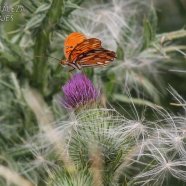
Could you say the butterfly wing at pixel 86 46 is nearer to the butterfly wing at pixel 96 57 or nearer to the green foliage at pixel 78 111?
the butterfly wing at pixel 96 57

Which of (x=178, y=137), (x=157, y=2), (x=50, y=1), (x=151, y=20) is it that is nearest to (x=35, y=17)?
(x=50, y=1)

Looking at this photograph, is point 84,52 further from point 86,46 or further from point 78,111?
point 78,111

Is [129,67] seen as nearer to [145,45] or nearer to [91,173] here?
[145,45]

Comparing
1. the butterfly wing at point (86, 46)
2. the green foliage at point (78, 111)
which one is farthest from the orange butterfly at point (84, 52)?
the green foliage at point (78, 111)

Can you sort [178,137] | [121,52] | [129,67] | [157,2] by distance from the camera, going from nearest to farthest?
[178,137] → [121,52] → [129,67] → [157,2]

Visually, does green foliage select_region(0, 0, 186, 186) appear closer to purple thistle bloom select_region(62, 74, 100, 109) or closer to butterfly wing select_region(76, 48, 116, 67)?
purple thistle bloom select_region(62, 74, 100, 109)

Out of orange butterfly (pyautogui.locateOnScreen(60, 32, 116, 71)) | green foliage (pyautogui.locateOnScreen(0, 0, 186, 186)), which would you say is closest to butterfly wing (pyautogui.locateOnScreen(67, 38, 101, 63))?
orange butterfly (pyautogui.locateOnScreen(60, 32, 116, 71))

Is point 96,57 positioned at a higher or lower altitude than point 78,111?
higher

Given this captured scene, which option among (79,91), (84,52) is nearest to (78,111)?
(79,91)
